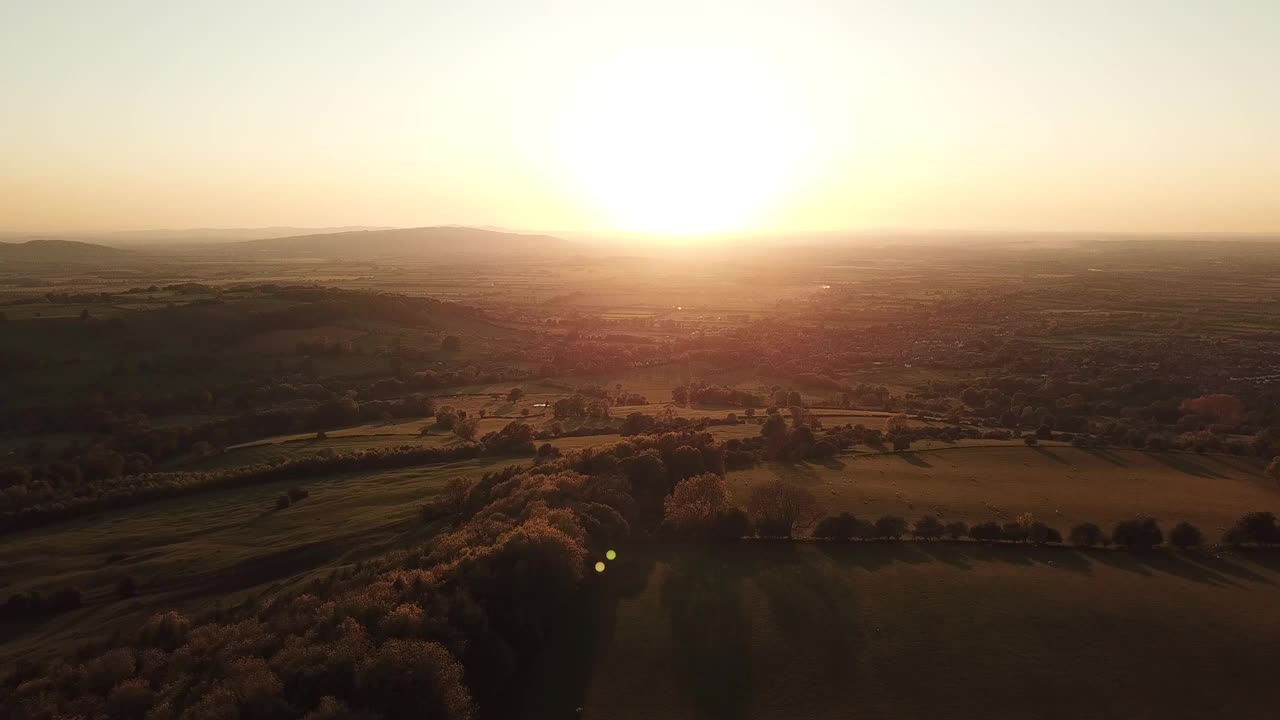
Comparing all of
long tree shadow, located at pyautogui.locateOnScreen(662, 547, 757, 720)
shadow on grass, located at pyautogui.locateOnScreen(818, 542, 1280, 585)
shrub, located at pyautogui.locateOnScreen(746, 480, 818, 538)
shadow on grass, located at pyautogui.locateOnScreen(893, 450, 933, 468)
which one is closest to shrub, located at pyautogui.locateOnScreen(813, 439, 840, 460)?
shadow on grass, located at pyautogui.locateOnScreen(893, 450, 933, 468)

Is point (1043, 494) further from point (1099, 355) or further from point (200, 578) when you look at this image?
point (1099, 355)

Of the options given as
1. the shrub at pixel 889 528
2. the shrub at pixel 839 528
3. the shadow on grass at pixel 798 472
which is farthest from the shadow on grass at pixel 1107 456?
the shrub at pixel 839 528

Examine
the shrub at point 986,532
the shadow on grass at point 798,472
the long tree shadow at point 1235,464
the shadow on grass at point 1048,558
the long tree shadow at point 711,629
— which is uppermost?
the shrub at point 986,532

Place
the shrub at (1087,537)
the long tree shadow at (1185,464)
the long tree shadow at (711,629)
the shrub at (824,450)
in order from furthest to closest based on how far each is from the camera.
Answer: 1. the shrub at (824,450)
2. the long tree shadow at (1185,464)
3. the shrub at (1087,537)
4. the long tree shadow at (711,629)

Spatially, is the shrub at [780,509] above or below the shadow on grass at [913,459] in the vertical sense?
above

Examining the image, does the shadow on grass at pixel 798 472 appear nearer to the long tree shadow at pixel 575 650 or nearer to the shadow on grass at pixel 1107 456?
the long tree shadow at pixel 575 650

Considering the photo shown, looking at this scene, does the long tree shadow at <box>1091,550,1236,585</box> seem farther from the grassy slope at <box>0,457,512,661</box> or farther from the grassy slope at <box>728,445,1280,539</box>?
the grassy slope at <box>0,457,512,661</box>

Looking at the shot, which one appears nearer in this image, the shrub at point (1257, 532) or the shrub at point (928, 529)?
the shrub at point (1257, 532)

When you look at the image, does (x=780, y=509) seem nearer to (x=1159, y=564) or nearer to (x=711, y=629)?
(x=711, y=629)
